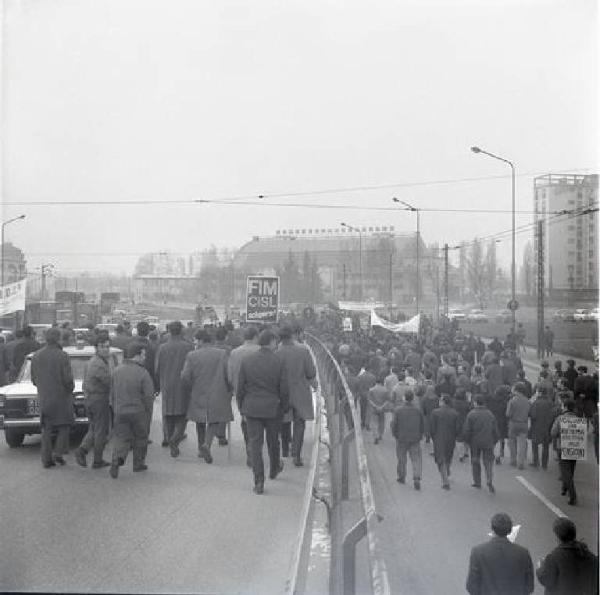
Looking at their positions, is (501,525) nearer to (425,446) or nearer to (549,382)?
(549,382)

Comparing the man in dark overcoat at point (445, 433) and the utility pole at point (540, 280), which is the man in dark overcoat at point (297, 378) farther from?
the utility pole at point (540, 280)

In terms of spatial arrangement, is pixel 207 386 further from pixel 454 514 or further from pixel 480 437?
pixel 480 437

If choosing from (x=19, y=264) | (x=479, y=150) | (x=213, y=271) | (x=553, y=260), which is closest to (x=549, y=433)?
(x=479, y=150)

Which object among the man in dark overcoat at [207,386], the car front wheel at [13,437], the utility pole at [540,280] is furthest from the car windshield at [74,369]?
the utility pole at [540,280]

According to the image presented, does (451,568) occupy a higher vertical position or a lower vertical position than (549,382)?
lower

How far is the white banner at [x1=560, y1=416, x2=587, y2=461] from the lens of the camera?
8305mm

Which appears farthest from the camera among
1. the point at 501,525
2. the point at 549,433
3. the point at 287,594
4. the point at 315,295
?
the point at 315,295

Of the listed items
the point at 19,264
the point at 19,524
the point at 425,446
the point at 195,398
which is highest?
the point at 19,264

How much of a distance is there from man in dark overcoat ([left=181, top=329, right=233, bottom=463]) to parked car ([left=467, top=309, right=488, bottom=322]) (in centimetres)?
3403

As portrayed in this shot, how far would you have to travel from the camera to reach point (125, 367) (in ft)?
28.5

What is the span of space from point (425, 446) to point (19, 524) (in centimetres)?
839

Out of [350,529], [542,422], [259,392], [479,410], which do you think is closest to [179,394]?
[259,392]

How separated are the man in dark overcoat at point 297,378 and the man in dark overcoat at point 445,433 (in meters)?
2.21

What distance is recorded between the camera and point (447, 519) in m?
8.59
